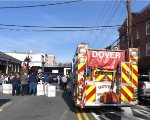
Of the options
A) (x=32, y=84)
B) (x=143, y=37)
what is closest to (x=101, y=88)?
(x=32, y=84)

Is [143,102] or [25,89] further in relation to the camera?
[25,89]

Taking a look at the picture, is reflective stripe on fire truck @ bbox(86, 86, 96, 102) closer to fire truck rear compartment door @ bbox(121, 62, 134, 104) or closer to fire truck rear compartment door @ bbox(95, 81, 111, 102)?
fire truck rear compartment door @ bbox(95, 81, 111, 102)

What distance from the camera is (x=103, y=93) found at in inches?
644

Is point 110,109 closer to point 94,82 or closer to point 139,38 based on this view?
point 94,82

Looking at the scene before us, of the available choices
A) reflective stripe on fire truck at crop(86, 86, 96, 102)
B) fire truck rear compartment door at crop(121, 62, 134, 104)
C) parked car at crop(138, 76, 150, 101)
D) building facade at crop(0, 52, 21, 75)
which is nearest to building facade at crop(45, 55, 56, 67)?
building facade at crop(0, 52, 21, 75)

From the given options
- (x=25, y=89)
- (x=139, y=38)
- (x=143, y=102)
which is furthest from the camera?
(x=139, y=38)

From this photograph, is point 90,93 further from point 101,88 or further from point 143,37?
point 143,37

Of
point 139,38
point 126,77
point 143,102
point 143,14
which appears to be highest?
point 143,14

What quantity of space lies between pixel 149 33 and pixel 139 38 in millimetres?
3176

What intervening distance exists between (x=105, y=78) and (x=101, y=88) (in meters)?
0.74

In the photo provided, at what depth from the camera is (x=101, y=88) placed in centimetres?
1658

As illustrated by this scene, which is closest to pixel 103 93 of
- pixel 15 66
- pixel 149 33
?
pixel 149 33

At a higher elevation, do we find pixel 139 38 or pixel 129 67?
pixel 139 38

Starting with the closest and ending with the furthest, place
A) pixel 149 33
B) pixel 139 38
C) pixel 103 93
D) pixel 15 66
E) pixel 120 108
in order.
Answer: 1. pixel 103 93
2. pixel 120 108
3. pixel 149 33
4. pixel 139 38
5. pixel 15 66
